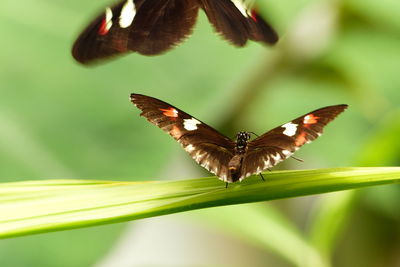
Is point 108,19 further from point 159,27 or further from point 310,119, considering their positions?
point 310,119

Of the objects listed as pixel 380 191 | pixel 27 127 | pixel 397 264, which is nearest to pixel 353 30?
pixel 380 191

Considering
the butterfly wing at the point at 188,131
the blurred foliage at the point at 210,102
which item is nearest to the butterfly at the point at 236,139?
the butterfly wing at the point at 188,131

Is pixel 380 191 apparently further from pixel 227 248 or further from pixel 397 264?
pixel 227 248

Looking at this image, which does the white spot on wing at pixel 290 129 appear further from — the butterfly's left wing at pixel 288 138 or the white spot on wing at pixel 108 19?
the white spot on wing at pixel 108 19

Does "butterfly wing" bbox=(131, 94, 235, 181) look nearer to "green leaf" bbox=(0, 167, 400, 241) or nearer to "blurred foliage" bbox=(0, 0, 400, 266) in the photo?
"green leaf" bbox=(0, 167, 400, 241)

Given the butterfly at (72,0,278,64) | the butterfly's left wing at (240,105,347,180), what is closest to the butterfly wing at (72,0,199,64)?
the butterfly at (72,0,278,64)
